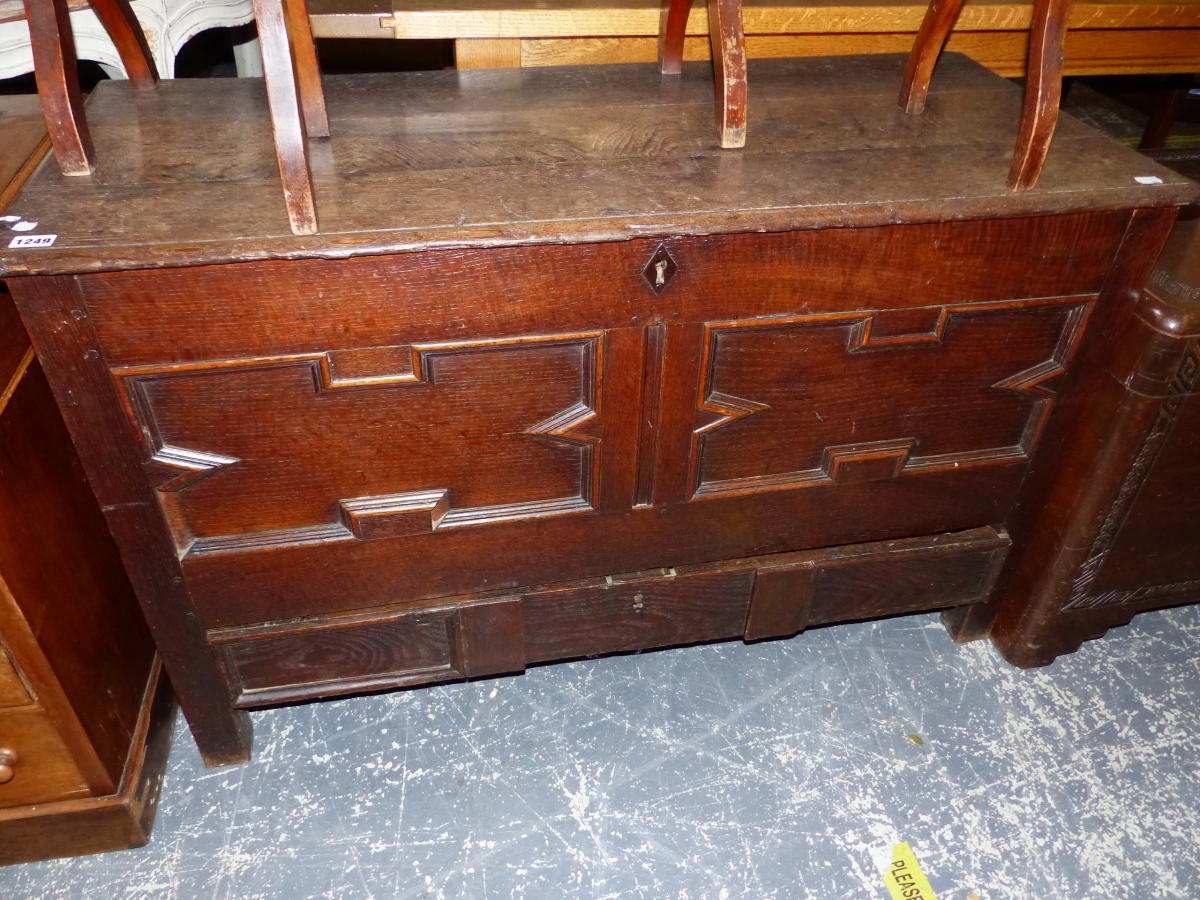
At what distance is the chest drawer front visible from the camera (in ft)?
3.81

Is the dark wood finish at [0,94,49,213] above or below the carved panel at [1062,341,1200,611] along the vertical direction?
above

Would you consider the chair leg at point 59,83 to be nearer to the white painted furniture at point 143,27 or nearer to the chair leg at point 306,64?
the chair leg at point 306,64

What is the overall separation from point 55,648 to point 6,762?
0.20m

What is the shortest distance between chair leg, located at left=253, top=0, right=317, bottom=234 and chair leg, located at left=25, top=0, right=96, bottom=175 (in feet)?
0.98

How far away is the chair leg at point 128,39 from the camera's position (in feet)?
4.23

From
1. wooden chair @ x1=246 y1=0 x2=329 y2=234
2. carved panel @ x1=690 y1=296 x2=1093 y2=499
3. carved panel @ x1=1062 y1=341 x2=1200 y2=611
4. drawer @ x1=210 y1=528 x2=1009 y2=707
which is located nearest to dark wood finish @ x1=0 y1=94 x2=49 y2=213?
wooden chair @ x1=246 y1=0 x2=329 y2=234

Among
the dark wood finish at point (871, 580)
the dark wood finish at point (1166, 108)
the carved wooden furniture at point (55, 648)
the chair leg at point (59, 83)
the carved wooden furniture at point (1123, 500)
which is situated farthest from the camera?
the dark wood finish at point (1166, 108)

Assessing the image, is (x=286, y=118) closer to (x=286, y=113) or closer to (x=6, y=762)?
(x=286, y=113)

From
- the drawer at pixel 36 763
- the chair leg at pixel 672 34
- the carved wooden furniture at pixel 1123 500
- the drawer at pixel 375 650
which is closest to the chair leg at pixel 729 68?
the chair leg at pixel 672 34

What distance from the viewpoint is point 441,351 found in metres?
1.21

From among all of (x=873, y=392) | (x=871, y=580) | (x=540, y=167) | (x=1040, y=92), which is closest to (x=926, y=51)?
(x=1040, y=92)

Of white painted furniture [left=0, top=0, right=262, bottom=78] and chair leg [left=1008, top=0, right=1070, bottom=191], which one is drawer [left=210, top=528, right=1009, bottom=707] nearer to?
chair leg [left=1008, top=0, right=1070, bottom=191]

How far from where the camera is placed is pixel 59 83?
113 cm

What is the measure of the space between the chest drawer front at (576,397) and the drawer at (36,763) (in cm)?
28
